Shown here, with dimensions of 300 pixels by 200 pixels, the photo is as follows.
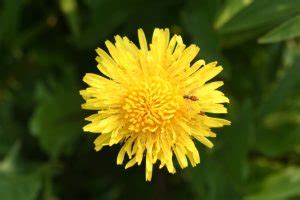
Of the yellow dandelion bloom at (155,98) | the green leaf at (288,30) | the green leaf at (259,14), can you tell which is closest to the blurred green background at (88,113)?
the green leaf at (259,14)

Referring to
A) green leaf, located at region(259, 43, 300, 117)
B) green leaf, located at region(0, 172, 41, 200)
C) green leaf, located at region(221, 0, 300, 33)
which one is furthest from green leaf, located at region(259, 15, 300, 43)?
green leaf, located at region(0, 172, 41, 200)

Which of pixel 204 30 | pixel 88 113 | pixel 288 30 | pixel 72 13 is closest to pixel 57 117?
pixel 88 113

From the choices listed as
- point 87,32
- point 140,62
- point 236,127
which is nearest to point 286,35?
point 140,62

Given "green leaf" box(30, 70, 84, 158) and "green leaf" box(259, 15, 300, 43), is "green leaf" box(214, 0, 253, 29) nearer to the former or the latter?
"green leaf" box(259, 15, 300, 43)

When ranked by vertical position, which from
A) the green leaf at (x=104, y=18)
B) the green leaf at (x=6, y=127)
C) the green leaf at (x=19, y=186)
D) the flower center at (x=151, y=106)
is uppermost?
the green leaf at (x=104, y=18)

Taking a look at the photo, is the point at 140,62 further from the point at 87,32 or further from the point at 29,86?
the point at 29,86

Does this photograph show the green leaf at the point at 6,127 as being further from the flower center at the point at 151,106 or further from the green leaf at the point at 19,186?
the flower center at the point at 151,106

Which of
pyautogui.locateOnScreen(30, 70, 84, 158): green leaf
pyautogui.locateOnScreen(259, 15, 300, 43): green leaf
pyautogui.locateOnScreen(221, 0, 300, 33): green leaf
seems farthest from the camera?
pyautogui.locateOnScreen(30, 70, 84, 158): green leaf
